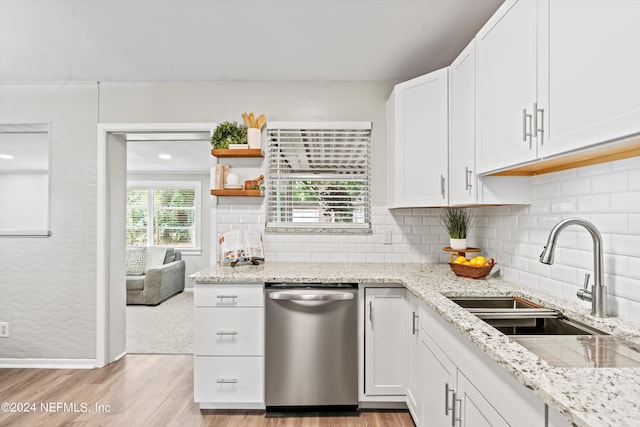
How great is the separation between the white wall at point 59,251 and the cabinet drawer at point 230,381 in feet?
4.45

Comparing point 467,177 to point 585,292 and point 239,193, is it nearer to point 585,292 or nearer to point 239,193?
point 585,292

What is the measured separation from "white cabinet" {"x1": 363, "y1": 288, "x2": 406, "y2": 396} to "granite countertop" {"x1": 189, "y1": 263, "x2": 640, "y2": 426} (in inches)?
5.9

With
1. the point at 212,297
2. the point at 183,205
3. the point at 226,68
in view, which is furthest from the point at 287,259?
the point at 183,205

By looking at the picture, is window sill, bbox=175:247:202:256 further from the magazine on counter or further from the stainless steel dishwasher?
the stainless steel dishwasher

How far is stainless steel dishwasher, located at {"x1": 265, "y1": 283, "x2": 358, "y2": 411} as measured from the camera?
2.35 meters

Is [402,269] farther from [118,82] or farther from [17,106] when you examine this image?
[17,106]

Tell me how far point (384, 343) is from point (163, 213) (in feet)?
18.9

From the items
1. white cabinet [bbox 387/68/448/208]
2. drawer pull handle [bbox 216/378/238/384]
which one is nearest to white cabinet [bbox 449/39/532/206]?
white cabinet [bbox 387/68/448/208]

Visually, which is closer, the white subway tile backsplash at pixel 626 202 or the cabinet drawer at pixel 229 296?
the white subway tile backsplash at pixel 626 202

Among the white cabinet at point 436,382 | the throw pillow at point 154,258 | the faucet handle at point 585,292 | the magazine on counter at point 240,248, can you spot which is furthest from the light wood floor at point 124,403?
the throw pillow at point 154,258

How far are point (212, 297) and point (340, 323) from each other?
839mm

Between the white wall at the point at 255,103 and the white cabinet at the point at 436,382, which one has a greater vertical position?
the white wall at the point at 255,103

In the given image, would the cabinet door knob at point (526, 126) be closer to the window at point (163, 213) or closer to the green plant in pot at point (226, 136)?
the green plant in pot at point (226, 136)

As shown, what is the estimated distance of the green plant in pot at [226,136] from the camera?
9.72 feet
